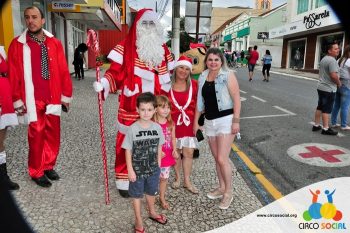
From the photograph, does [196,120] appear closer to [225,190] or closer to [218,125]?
[218,125]

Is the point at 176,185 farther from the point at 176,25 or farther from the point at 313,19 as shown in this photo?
the point at 313,19

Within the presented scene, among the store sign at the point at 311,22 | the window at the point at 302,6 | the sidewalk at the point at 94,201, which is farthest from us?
the window at the point at 302,6

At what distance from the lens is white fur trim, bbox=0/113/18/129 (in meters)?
3.71

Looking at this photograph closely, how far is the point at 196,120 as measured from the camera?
3.90m

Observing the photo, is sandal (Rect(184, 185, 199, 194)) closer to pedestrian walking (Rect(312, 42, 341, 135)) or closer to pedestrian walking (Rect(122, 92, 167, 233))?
pedestrian walking (Rect(122, 92, 167, 233))

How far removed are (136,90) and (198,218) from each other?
1.50m

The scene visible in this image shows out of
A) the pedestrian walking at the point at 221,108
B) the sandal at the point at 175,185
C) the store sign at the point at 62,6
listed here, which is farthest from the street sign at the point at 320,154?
the store sign at the point at 62,6

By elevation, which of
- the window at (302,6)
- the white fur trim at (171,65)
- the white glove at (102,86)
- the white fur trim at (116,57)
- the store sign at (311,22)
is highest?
the window at (302,6)

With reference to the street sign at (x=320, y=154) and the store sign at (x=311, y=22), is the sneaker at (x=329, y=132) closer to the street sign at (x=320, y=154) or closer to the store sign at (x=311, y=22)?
the street sign at (x=320, y=154)

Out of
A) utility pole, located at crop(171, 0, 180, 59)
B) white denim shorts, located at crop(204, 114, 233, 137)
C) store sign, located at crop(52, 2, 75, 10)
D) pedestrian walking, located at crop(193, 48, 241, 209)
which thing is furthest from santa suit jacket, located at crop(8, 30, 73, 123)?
store sign, located at crop(52, 2, 75, 10)

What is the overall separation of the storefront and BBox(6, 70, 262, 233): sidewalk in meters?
20.4

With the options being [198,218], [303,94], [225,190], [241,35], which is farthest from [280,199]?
[241,35]

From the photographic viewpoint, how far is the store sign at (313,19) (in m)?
24.0

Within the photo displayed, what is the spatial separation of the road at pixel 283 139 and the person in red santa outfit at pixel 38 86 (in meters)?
2.85
